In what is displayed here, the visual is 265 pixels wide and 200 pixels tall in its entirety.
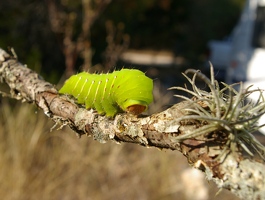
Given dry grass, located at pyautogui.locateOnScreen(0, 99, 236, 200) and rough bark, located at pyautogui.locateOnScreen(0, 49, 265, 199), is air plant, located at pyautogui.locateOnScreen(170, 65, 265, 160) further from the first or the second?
A: dry grass, located at pyautogui.locateOnScreen(0, 99, 236, 200)

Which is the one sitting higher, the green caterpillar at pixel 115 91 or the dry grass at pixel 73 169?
the green caterpillar at pixel 115 91

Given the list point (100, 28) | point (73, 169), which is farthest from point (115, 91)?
point (100, 28)

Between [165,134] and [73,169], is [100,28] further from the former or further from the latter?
[165,134]

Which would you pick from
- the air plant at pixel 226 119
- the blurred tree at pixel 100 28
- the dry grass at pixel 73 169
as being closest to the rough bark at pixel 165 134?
the air plant at pixel 226 119

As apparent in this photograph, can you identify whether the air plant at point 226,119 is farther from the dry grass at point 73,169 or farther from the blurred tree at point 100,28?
the dry grass at point 73,169

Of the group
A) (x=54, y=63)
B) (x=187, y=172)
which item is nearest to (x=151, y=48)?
(x=54, y=63)

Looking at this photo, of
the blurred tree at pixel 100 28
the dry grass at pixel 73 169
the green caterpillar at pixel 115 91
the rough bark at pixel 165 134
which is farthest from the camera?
the blurred tree at pixel 100 28
